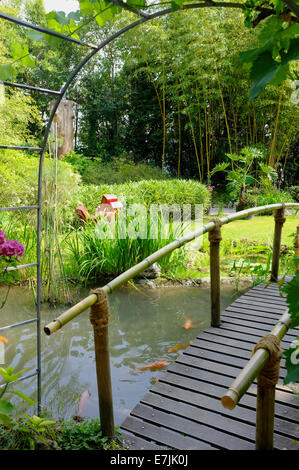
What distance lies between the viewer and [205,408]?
1.60 meters

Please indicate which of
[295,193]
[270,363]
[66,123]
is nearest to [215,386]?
[270,363]

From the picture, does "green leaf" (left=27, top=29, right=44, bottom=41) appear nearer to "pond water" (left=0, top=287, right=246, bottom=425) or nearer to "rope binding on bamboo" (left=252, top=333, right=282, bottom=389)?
"rope binding on bamboo" (left=252, top=333, right=282, bottom=389)

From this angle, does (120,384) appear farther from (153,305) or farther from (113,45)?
(113,45)

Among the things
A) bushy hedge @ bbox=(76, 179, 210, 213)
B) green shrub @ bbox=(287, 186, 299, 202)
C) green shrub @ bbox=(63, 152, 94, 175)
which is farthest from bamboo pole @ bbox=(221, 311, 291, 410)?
green shrub @ bbox=(63, 152, 94, 175)

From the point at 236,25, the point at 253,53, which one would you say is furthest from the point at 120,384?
the point at 236,25

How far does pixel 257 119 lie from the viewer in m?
9.85

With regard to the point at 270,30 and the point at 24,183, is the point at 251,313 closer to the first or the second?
the point at 270,30

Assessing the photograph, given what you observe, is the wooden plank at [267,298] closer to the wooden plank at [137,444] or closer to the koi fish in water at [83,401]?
the koi fish in water at [83,401]

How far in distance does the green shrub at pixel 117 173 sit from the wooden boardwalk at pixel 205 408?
8164 millimetres

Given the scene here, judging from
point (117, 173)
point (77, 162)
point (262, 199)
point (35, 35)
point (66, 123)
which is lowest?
point (262, 199)

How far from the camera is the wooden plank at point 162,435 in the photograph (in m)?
1.40

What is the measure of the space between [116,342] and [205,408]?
1.39 meters

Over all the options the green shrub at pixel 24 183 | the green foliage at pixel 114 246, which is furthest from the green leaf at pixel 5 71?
the green shrub at pixel 24 183
